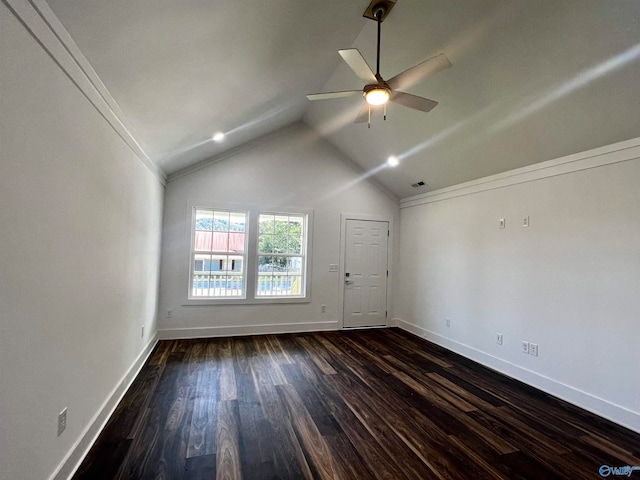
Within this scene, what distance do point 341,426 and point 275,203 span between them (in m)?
3.55

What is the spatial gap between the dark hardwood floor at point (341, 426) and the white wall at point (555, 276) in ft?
1.06

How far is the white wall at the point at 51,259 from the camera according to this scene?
1.23m

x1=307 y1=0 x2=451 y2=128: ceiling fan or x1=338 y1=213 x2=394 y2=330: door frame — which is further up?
x1=307 y1=0 x2=451 y2=128: ceiling fan

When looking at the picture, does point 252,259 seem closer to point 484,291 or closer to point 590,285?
point 484,291

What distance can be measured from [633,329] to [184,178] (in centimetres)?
559

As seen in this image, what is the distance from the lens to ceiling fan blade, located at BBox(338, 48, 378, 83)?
187 cm

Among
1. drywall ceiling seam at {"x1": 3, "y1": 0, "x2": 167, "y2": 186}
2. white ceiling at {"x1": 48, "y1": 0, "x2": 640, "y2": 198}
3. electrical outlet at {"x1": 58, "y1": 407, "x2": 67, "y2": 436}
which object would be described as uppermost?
white ceiling at {"x1": 48, "y1": 0, "x2": 640, "y2": 198}

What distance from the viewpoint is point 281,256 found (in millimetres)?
5203

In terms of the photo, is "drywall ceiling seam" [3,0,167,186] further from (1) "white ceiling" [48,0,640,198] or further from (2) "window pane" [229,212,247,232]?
(2) "window pane" [229,212,247,232]

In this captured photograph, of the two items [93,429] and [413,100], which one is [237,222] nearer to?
[93,429]

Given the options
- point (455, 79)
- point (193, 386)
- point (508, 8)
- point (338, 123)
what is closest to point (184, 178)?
point (338, 123)

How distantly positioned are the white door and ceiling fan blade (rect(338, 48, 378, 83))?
3.50 meters

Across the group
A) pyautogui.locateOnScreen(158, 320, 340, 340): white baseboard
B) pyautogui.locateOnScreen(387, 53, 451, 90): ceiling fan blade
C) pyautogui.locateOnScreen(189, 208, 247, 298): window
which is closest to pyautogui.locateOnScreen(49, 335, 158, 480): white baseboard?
pyautogui.locateOnScreen(158, 320, 340, 340): white baseboard

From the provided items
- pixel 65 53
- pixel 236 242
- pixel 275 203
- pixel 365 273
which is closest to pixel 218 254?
pixel 236 242
